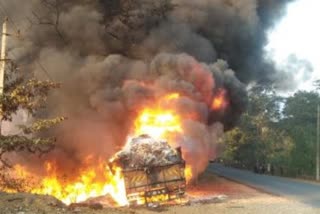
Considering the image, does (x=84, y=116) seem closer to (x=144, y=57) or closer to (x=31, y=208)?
(x=144, y=57)

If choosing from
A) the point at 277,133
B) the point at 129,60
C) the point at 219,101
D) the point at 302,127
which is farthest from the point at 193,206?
the point at 277,133

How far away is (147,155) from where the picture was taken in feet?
78.3

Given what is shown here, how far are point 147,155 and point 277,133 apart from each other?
148 feet

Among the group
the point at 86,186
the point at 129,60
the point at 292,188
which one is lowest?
the point at 292,188

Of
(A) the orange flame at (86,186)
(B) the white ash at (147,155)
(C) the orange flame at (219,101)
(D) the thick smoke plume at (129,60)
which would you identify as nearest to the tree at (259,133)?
(D) the thick smoke plume at (129,60)

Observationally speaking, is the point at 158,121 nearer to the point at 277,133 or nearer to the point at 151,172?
the point at 151,172

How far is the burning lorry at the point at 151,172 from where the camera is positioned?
23391 mm

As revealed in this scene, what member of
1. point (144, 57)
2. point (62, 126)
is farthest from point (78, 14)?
point (62, 126)

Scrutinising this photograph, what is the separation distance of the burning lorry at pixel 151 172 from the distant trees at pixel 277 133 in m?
33.0

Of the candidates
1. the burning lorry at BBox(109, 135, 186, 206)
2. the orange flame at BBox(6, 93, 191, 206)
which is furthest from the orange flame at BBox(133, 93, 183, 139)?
the burning lorry at BBox(109, 135, 186, 206)

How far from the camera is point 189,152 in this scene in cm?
2686

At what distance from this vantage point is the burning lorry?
921 inches

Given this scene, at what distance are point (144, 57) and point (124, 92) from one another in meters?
4.25

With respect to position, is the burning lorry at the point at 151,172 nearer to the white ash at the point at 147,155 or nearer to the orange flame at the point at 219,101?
the white ash at the point at 147,155
